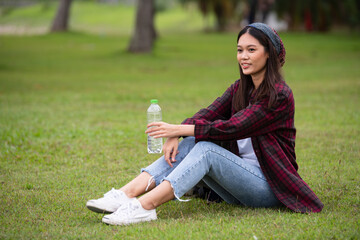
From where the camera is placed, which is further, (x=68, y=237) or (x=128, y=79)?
(x=128, y=79)

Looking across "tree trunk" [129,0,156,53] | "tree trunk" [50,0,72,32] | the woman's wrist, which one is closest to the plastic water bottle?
the woman's wrist

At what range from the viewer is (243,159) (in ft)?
14.3

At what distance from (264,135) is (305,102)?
283 inches

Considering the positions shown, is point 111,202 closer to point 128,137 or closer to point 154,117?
point 154,117

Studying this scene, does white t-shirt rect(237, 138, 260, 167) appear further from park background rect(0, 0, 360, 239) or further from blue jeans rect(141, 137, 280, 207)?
park background rect(0, 0, 360, 239)

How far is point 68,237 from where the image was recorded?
12.7 feet

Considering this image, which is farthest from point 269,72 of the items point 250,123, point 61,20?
point 61,20

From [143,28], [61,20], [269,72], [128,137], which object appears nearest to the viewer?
[269,72]

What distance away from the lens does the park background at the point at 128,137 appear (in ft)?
13.4

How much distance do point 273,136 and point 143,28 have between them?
19290mm

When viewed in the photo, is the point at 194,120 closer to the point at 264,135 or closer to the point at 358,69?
the point at 264,135

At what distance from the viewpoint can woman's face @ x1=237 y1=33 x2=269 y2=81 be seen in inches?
164

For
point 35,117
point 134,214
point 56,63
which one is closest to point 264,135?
point 134,214

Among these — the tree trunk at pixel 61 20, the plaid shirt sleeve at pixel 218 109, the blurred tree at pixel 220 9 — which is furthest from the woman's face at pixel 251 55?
the blurred tree at pixel 220 9
